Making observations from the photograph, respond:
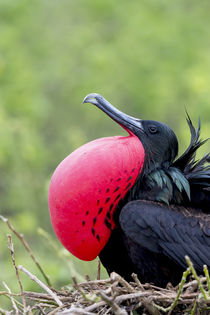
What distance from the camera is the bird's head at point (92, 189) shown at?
4.14 meters

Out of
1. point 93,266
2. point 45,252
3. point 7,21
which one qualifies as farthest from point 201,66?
point 93,266

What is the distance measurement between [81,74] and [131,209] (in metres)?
7.94

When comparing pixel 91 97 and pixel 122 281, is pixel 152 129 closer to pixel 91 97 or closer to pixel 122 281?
pixel 91 97

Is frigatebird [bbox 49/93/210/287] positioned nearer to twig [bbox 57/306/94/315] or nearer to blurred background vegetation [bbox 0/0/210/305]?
twig [bbox 57/306/94/315]

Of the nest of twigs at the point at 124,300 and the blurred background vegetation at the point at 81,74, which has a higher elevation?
the blurred background vegetation at the point at 81,74

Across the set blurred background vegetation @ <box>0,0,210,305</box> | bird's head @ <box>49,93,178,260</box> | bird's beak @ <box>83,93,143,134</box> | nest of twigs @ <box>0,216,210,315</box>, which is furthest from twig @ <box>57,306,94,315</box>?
blurred background vegetation @ <box>0,0,210,305</box>

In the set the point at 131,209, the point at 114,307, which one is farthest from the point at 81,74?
the point at 114,307

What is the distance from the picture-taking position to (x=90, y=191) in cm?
416

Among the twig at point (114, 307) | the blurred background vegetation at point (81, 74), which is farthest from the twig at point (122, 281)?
the blurred background vegetation at point (81, 74)

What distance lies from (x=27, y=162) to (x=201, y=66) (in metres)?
3.37

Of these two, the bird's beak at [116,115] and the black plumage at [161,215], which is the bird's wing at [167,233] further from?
the bird's beak at [116,115]

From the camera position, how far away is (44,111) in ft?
34.9

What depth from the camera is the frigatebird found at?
13.7 ft

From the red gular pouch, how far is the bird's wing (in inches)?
6.1
